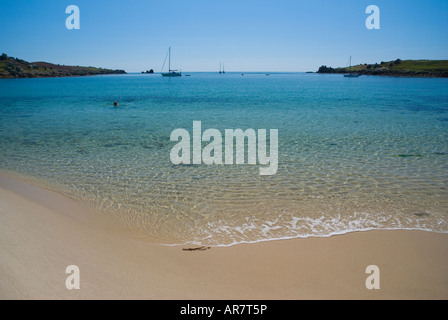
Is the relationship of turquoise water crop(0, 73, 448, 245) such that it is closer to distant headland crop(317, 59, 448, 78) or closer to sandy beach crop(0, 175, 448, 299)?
sandy beach crop(0, 175, 448, 299)

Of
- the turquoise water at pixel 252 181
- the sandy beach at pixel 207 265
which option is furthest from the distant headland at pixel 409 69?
the sandy beach at pixel 207 265

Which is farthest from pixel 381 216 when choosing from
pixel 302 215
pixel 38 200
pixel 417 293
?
pixel 38 200

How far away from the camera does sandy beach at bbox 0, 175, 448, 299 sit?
4668mm

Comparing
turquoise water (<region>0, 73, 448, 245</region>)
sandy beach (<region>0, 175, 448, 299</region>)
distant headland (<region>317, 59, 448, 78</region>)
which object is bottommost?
sandy beach (<region>0, 175, 448, 299</region>)

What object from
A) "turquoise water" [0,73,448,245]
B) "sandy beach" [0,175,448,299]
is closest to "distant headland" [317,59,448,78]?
"turquoise water" [0,73,448,245]

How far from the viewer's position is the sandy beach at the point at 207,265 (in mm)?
4668

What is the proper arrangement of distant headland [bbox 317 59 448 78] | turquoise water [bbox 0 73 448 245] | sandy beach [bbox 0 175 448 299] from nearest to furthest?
sandy beach [bbox 0 175 448 299]
turquoise water [bbox 0 73 448 245]
distant headland [bbox 317 59 448 78]

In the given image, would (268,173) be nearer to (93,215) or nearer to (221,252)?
(221,252)

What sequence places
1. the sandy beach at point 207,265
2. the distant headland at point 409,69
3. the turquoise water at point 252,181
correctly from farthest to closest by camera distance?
the distant headland at point 409,69 → the turquoise water at point 252,181 → the sandy beach at point 207,265

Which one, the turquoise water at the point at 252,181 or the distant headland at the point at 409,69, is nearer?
the turquoise water at the point at 252,181

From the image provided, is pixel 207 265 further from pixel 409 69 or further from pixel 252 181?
pixel 409 69

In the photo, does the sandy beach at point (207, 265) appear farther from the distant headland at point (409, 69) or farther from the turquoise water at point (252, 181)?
the distant headland at point (409, 69)

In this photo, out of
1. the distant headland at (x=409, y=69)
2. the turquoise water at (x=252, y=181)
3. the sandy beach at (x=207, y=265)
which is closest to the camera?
the sandy beach at (x=207, y=265)
